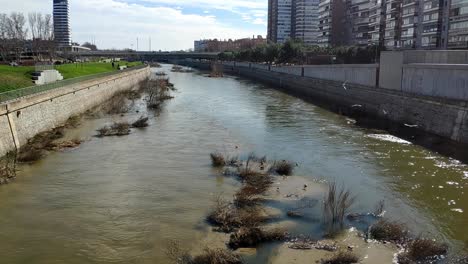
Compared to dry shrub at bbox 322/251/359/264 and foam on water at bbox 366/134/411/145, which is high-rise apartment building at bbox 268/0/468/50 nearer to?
foam on water at bbox 366/134/411/145

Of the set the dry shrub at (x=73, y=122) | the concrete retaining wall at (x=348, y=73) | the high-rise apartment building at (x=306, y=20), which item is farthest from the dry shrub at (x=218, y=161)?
the high-rise apartment building at (x=306, y=20)

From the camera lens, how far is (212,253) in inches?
419

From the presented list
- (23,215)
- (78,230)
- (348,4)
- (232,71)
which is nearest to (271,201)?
(78,230)

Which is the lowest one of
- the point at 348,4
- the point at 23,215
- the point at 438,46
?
the point at 23,215

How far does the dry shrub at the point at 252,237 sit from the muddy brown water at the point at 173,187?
0.40m

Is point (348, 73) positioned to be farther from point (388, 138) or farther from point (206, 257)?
point (206, 257)

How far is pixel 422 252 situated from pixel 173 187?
8918mm

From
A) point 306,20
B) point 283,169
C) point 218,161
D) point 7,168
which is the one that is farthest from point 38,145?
point 306,20

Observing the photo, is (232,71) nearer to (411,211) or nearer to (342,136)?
(342,136)

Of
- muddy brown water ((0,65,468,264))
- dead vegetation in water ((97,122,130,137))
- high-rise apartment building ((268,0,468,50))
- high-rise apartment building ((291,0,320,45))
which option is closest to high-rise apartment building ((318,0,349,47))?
high-rise apartment building ((268,0,468,50))

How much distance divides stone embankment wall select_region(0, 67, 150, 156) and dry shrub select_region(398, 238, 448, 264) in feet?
55.6

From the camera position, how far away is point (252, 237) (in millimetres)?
11984

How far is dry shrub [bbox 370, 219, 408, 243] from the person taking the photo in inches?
483

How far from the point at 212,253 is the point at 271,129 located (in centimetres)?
1999
